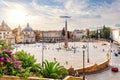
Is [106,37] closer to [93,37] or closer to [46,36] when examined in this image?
[93,37]

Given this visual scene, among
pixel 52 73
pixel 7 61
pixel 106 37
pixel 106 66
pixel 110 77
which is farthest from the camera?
pixel 106 37

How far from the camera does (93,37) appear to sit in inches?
7367

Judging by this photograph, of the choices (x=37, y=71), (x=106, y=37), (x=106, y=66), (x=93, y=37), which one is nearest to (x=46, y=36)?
(x=93, y=37)

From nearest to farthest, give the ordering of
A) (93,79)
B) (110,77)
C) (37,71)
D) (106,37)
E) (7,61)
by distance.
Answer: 1. (7,61)
2. (37,71)
3. (93,79)
4. (110,77)
5. (106,37)

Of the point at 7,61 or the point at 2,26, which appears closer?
the point at 7,61

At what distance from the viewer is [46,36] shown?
19925 cm

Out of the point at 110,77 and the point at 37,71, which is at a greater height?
the point at 37,71

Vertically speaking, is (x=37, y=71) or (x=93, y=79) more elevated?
(x=37, y=71)

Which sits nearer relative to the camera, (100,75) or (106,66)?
(100,75)

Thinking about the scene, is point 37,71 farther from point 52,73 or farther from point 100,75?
point 100,75

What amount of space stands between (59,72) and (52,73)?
0.47 meters

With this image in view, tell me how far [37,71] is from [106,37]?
158711 mm

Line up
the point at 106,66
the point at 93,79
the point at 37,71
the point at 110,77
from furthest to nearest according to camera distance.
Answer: the point at 106,66 → the point at 110,77 → the point at 93,79 → the point at 37,71

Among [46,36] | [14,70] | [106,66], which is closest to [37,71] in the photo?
[14,70]
